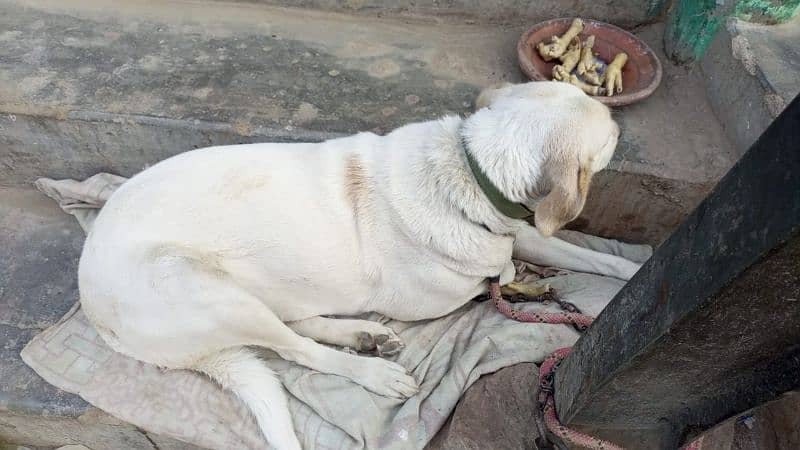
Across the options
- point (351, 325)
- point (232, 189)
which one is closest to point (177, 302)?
point (232, 189)

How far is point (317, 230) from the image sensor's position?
2.21m

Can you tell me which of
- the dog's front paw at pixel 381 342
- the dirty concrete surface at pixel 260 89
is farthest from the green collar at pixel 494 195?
the dirty concrete surface at pixel 260 89

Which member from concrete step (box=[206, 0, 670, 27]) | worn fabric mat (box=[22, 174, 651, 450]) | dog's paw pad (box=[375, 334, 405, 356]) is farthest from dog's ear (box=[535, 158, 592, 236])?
concrete step (box=[206, 0, 670, 27])

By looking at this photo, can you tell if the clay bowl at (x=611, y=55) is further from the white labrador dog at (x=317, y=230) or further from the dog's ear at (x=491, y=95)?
the white labrador dog at (x=317, y=230)

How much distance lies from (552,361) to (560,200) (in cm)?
74

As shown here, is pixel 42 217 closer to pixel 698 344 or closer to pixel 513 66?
pixel 513 66

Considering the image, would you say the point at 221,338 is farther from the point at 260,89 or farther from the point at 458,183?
the point at 260,89

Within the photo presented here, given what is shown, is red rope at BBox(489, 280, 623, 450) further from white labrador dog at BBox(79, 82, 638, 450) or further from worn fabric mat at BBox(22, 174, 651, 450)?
white labrador dog at BBox(79, 82, 638, 450)

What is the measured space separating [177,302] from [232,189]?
1.60 ft

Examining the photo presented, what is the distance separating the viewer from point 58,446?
2.75 metres

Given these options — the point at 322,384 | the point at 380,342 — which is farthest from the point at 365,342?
the point at 322,384

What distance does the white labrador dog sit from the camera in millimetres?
1989

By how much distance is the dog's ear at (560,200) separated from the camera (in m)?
1.85

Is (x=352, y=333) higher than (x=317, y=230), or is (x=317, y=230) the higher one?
(x=317, y=230)
